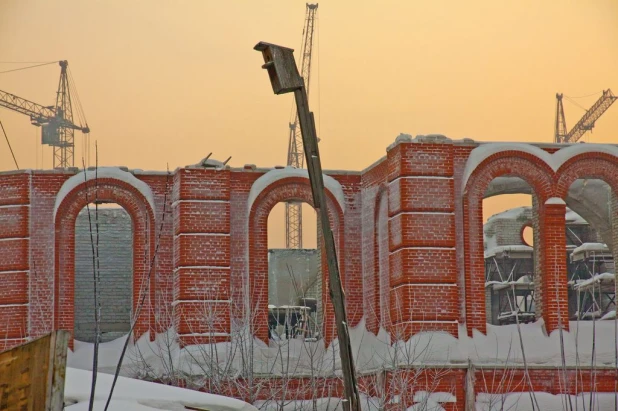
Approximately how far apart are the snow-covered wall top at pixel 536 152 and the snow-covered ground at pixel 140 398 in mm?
14781

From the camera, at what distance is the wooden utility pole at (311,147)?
927cm

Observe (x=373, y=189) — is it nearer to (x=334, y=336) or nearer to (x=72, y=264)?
(x=334, y=336)

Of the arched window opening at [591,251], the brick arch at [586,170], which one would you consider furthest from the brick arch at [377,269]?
the arched window opening at [591,251]

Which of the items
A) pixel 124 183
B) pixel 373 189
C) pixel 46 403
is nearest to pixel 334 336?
pixel 373 189

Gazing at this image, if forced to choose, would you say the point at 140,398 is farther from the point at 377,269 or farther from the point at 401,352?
the point at 377,269

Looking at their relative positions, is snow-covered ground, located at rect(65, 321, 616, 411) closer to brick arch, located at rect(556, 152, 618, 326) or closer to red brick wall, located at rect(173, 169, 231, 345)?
red brick wall, located at rect(173, 169, 231, 345)

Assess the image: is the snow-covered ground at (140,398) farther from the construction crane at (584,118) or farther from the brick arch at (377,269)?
the construction crane at (584,118)

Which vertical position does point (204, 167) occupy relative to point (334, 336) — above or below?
above

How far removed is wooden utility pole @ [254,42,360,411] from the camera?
927 cm

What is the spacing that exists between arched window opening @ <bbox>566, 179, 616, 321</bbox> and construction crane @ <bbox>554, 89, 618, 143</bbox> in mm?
24756

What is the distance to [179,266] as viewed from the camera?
26.4m

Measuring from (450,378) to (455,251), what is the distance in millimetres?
2380

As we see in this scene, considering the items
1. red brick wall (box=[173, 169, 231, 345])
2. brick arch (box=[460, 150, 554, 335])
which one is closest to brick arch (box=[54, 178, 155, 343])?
red brick wall (box=[173, 169, 231, 345])

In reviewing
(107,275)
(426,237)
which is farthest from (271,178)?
(107,275)
